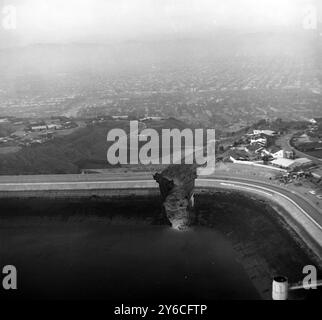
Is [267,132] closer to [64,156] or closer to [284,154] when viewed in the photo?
[284,154]

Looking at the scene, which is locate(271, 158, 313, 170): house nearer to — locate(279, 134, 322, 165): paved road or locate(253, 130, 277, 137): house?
locate(279, 134, 322, 165): paved road

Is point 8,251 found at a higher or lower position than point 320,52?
lower

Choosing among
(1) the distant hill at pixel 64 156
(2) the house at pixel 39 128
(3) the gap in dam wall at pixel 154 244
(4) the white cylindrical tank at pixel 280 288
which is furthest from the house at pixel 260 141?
(2) the house at pixel 39 128

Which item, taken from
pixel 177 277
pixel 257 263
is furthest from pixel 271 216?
pixel 177 277

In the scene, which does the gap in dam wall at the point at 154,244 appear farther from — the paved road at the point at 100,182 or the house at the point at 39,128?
the house at the point at 39,128

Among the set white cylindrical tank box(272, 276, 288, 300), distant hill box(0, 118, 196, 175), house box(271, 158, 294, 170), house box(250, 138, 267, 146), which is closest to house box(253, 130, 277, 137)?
house box(250, 138, 267, 146)
